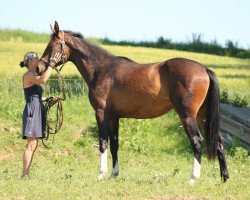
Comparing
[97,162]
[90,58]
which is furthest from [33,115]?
[97,162]

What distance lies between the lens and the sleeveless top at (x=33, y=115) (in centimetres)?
1117

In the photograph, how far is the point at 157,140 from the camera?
17750mm

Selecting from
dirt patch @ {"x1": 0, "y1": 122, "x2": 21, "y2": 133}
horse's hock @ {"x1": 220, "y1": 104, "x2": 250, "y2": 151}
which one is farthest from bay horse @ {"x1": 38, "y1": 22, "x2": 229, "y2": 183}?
horse's hock @ {"x1": 220, "y1": 104, "x2": 250, "y2": 151}

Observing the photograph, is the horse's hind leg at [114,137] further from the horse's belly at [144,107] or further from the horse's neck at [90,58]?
the horse's neck at [90,58]

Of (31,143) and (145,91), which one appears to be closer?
(145,91)

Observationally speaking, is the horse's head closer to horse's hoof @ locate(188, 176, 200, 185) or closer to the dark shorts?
the dark shorts

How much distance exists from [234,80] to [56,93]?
349 inches

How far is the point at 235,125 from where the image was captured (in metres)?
17.2

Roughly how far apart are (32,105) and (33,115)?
16 cm

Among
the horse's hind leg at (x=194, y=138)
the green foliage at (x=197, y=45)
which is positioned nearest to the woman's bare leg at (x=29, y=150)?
the horse's hind leg at (x=194, y=138)

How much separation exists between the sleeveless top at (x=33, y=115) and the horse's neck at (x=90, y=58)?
0.76 m

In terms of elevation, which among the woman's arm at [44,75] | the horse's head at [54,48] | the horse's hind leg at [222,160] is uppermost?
the horse's head at [54,48]

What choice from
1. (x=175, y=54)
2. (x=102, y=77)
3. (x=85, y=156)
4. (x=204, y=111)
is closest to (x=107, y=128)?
(x=102, y=77)

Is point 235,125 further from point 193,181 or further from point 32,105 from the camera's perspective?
point 32,105
